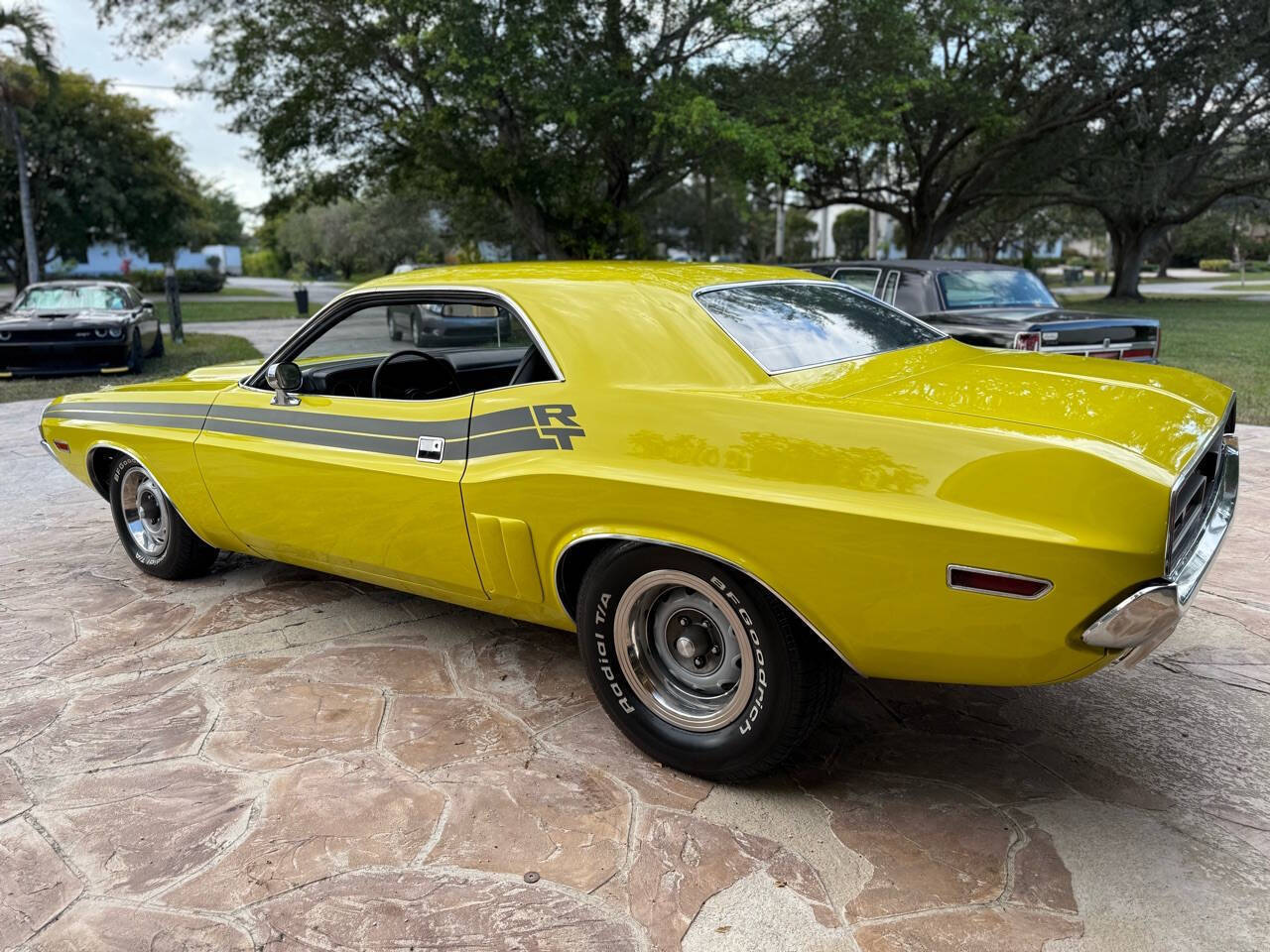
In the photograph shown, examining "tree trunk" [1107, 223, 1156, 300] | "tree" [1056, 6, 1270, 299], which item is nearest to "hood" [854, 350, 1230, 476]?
"tree" [1056, 6, 1270, 299]

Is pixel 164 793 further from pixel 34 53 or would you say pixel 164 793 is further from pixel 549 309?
pixel 34 53

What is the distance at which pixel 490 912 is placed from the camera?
2.28 m

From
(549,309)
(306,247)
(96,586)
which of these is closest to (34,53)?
(96,586)

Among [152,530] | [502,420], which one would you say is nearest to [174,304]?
[152,530]

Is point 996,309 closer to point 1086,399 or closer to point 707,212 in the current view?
point 1086,399

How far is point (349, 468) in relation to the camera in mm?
3379

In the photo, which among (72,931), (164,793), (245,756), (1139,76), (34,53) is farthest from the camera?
(1139,76)

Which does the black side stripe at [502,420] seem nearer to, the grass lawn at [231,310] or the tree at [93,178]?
the grass lawn at [231,310]

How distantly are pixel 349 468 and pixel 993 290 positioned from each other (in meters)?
6.95

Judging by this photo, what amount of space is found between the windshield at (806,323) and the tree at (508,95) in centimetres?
1238

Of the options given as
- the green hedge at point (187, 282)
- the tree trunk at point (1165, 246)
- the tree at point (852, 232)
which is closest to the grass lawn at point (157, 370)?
the green hedge at point (187, 282)

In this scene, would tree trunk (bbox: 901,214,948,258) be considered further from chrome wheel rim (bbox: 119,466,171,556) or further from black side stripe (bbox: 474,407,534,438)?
black side stripe (bbox: 474,407,534,438)

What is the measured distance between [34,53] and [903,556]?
21241 millimetres

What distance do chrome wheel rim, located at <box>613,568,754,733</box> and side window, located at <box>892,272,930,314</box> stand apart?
6202mm
